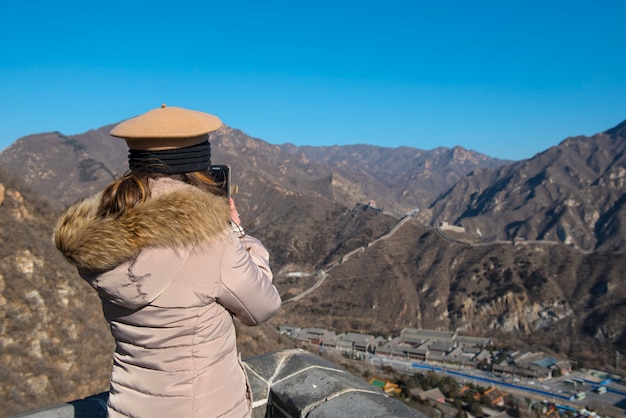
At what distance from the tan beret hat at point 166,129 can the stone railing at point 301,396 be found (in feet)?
5.66

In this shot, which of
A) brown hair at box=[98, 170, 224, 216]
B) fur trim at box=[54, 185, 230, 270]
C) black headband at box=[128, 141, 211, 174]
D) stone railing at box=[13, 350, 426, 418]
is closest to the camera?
fur trim at box=[54, 185, 230, 270]

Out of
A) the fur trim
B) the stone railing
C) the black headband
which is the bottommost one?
the stone railing

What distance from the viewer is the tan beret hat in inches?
73.4

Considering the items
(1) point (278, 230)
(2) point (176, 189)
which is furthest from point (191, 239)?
(1) point (278, 230)

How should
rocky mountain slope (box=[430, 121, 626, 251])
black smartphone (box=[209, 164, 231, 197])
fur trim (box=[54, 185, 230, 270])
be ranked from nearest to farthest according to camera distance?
fur trim (box=[54, 185, 230, 270]) < black smartphone (box=[209, 164, 231, 197]) < rocky mountain slope (box=[430, 121, 626, 251])

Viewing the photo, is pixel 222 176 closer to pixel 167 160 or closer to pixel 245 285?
pixel 167 160

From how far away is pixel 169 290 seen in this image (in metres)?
1.79

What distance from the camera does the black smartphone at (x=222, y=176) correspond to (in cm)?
212

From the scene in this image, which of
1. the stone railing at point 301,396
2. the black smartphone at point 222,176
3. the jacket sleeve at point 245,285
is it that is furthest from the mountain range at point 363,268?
the stone railing at point 301,396

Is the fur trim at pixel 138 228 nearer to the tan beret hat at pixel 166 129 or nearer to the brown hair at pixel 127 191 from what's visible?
the brown hair at pixel 127 191

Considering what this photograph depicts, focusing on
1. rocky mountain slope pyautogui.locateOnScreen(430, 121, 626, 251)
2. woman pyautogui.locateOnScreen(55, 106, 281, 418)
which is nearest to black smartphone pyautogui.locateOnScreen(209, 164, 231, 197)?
woman pyautogui.locateOnScreen(55, 106, 281, 418)

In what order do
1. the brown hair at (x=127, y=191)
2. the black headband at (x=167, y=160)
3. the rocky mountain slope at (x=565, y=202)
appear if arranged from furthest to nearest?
the rocky mountain slope at (x=565, y=202) → the black headband at (x=167, y=160) → the brown hair at (x=127, y=191)

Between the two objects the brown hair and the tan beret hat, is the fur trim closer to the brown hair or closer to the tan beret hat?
the brown hair

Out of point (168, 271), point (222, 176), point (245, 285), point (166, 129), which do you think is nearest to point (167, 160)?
point (166, 129)
